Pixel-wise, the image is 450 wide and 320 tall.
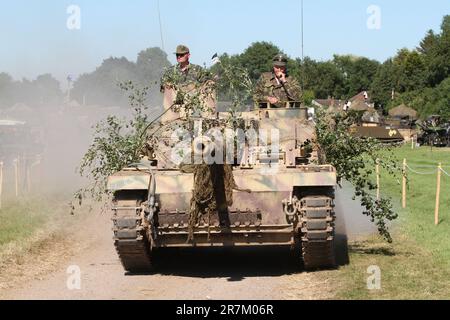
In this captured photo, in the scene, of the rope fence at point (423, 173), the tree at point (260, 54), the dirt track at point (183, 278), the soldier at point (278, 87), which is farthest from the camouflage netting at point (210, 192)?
the tree at point (260, 54)

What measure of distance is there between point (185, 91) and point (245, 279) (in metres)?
2.91

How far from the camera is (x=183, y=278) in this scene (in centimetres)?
1144

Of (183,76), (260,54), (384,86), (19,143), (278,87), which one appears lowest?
(19,143)

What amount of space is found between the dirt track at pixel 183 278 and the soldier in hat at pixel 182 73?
2638mm

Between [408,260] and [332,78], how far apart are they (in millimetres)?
98968

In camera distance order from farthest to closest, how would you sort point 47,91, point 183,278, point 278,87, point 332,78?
point 332,78 → point 47,91 → point 278,87 → point 183,278

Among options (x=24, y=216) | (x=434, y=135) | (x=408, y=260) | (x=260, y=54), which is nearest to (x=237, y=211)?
(x=408, y=260)

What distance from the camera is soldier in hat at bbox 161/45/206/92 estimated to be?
1251 cm

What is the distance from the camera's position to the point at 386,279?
35.1 feet

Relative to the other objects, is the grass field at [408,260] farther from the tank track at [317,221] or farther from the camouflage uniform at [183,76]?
the camouflage uniform at [183,76]

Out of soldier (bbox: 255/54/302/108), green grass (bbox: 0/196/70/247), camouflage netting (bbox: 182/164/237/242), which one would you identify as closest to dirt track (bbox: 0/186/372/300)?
camouflage netting (bbox: 182/164/237/242)

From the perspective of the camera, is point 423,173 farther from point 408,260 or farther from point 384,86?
point 384,86

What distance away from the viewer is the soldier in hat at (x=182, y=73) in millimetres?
12508

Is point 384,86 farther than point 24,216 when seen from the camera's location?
Yes
